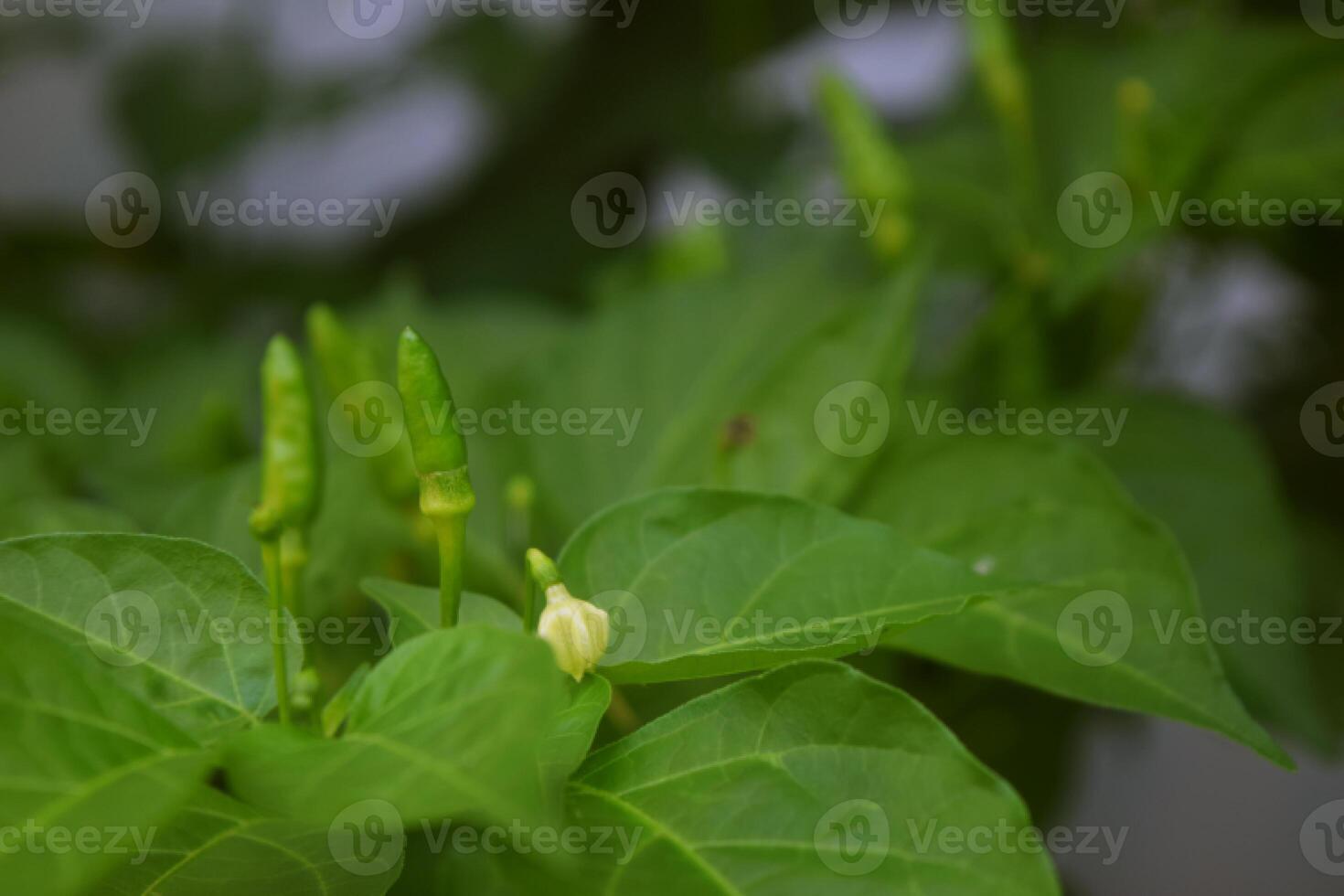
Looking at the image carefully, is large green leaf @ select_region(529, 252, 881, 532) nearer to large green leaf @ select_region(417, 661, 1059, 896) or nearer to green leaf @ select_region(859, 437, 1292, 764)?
green leaf @ select_region(859, 437, 1292, 764)

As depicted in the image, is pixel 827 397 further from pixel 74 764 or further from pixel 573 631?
pixel 74 764

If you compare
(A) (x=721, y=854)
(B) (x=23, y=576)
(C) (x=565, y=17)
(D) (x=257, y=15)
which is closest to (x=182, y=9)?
(D) (x=257, y=15)

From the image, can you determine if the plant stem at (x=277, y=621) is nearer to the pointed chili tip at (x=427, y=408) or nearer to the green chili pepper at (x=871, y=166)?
the pointed chili tip at (x=427, y=408)

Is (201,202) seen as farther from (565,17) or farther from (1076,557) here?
(1076,557)

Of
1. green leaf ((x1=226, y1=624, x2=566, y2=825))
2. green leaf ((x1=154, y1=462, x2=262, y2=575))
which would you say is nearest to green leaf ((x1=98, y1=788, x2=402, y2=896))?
green leaf ((x1=226, y1=624, x2=566, y2=825))

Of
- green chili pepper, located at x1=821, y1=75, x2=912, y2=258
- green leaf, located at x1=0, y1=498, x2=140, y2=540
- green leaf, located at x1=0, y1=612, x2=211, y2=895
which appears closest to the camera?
green leaf, located at x1=0, y1=612, x2=211, y2=895

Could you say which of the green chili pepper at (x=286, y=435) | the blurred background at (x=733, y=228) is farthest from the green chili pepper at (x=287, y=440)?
the blurred background at (x=733, y=228)
